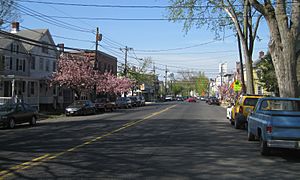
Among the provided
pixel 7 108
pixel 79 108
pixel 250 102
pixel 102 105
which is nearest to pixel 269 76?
pixel 102 105

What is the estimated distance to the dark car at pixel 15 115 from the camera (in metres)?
20.7

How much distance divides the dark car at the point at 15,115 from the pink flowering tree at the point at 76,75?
16376 millimetres

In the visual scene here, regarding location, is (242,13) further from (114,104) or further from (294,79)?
(114,104)

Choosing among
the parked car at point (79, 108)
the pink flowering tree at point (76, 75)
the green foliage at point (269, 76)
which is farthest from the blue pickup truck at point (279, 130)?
the pink flowering tree at point (76, 75)

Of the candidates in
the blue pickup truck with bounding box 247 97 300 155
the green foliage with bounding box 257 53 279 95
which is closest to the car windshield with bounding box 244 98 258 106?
the blue pickup truck with bounding box 247 97 300 155

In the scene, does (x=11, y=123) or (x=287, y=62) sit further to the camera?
(x=11, y=123)

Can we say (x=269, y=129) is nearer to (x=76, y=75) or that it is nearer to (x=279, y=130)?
(x=279, y=130)

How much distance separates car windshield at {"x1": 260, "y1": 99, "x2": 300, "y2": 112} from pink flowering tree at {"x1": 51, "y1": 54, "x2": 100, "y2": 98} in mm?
28557

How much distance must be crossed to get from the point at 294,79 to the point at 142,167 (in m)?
12.0

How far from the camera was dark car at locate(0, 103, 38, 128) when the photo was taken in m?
20.7

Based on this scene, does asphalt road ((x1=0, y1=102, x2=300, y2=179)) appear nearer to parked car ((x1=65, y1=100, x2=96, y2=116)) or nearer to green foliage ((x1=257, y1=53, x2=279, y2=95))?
parked car ((x1=65, y1=100, x2=96, y2=116))

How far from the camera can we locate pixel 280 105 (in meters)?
13.2

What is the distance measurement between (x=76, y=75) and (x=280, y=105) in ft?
95.3

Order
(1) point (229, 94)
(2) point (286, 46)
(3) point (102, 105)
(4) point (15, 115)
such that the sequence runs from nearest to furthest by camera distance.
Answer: (2) point (286, 46) → (4) point (15, 115) → (3) point (102, 105) → (1) point (229, 94)
